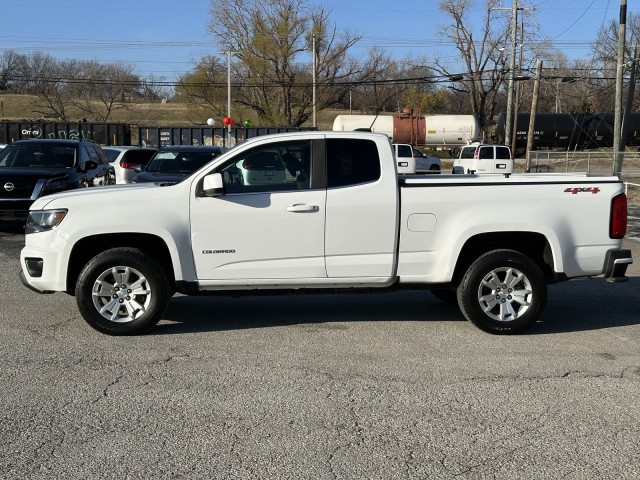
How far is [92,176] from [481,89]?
2588 inches

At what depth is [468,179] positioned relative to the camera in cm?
703

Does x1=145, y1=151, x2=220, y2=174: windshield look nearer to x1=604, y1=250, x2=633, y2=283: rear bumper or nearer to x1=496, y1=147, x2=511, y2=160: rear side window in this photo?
x1=604, y1=250, x2=633, y2=283: rear bumper

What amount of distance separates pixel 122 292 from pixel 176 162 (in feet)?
26.8

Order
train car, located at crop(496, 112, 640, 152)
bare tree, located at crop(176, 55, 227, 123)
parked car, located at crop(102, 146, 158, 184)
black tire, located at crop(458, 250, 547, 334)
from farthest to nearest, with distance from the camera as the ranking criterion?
bare tree, located at crop(176, 55, 227, 123) → train car, located at crop(496, 112, 640, 152) → parked car, located at crop(102, 146, 158, 184) → black tire, located at crop(458, 250, 547, 334)

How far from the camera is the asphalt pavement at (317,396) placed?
4070mm

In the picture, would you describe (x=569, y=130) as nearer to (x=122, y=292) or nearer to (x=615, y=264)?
(x=615, y=264)

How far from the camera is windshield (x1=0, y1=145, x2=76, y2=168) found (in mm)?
13273

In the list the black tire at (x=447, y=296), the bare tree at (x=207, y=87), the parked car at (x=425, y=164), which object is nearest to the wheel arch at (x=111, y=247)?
the black tire at (x=447, y=296)

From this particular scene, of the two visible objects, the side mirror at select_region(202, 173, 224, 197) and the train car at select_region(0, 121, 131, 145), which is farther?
the train car at select_region(0, 121, 131, 145)

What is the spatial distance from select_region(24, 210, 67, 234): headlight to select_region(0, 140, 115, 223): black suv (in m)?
5.76

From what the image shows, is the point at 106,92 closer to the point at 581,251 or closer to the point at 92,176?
the point at 92,176

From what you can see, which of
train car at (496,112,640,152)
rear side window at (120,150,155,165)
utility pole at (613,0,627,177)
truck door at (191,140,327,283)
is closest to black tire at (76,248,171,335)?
truck door at (191,140,327,283)

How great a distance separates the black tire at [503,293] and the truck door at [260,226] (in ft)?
Answer: 4.73

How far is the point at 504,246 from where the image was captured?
7113mm
